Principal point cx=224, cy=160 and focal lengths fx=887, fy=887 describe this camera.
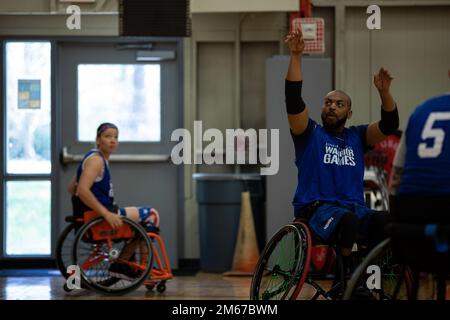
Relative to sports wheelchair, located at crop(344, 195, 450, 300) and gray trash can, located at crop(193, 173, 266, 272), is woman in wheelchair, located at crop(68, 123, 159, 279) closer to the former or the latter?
gray trash can, located at crop(193, 173, 266, 272)

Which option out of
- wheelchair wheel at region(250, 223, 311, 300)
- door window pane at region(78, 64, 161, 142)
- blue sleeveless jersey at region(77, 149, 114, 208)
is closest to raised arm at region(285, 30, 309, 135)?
wheelchair wheel at region(250, 223, 311, 300)

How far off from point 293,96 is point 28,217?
4.27 m

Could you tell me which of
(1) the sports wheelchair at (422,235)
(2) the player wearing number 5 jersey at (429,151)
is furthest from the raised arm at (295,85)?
(1) the sports wheelchair at (422,235)

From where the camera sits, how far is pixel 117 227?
19.7ft

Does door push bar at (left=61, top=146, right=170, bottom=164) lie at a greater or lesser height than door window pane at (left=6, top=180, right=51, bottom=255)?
greater

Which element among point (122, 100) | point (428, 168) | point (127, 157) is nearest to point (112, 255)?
point (127, 157)

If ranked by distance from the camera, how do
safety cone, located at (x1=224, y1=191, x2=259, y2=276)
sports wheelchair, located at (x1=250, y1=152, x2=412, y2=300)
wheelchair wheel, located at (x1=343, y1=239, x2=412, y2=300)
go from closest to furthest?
wheelchair wheel, located at (x1=343, y1=239, x2=412, y2=300) → sports wheelchair, located at (x1=250, y1=152, x2=412, y2=300) → safety cone, located at (x1=224, y1=191, x2=259, y2=276)

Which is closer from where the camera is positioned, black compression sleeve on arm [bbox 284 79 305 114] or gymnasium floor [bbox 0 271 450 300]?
black compression sleeve on arm [bbox 284 79 305 114]

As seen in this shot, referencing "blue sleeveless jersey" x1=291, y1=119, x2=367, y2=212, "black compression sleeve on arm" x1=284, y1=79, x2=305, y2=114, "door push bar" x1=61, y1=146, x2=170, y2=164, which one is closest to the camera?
"black compression sleeve on arm" x1=284, y1=79, x2=305, y2=114

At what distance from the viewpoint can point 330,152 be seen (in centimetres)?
433

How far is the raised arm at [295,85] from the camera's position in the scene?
13.4 ft

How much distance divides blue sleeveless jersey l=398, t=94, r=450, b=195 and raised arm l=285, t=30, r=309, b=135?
0.99 m

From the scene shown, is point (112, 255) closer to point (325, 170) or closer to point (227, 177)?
point (227, 177)

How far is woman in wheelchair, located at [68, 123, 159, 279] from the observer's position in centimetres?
600
